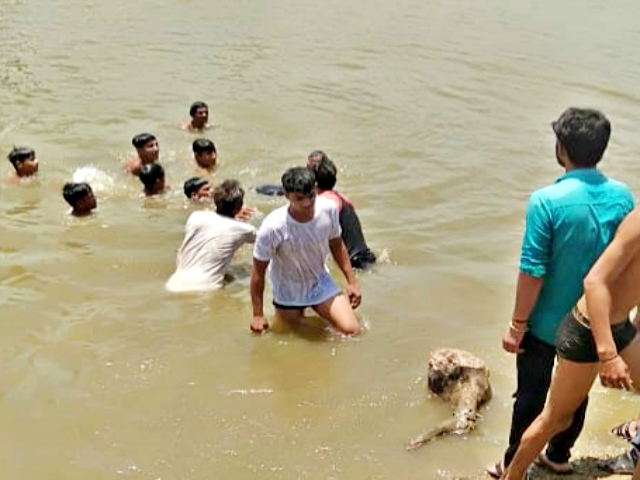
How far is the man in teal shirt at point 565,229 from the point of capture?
11.7ft

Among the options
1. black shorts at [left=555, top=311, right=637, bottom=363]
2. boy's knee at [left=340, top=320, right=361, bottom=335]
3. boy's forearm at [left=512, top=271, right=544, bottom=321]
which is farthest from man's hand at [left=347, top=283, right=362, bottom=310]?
black shorts at [left=555, top=311, right=637, bottom=363]

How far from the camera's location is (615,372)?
3.24 m

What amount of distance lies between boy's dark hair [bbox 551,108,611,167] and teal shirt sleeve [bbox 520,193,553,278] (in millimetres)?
255

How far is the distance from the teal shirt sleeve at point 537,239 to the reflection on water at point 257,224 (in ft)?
4.81

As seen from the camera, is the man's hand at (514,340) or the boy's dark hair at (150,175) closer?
the man's hand at (514,340)

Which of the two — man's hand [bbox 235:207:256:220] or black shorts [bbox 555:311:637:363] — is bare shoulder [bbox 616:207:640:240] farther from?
man's hand [bbox 235:207:256:220]

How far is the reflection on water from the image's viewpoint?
5.05m

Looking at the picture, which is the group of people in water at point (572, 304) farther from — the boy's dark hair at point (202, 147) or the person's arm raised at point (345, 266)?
the boy's dark hair at point (202, 147)

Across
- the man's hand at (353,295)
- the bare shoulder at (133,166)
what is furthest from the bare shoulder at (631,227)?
the bare shoulder at (133,166)

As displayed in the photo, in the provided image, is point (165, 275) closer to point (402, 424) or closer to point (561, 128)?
point (402, 424)

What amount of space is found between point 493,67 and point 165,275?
39.1ft

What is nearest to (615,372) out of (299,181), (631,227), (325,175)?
(631,227)

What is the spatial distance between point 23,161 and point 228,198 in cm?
389

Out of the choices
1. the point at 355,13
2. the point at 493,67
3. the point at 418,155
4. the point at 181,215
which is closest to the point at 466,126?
the point at 418,155
